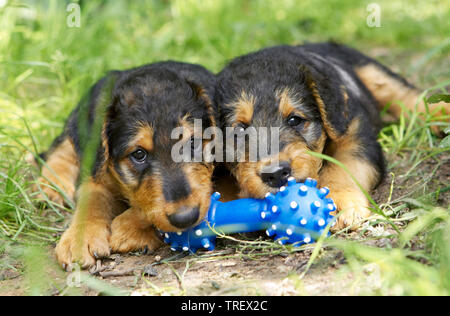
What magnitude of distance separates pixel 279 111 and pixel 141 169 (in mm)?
1013

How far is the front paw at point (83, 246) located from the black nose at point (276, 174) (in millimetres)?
1160

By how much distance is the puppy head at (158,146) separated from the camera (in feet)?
9.57

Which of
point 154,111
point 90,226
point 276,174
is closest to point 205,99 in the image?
point 154,111

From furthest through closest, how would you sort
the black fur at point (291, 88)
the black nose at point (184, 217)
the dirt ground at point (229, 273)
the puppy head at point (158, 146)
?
the black fur at point (291, 88) → the puppy head at point (158, 146) → the black nose at point (184, 217) → the dirt ground at point (229, 273)

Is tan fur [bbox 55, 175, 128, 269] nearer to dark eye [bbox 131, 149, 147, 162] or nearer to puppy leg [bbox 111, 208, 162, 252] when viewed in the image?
puppy leg [bbox 111, 208, 162, 252]

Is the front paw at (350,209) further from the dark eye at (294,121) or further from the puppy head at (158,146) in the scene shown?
the puppy head at (158,146)

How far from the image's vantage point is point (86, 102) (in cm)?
405

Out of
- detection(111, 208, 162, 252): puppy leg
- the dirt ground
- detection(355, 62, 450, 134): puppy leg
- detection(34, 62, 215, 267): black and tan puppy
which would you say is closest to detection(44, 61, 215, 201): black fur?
detection(34, 62, 215, 267): black and tan puppy

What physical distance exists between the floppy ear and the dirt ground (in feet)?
2.31

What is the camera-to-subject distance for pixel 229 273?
2.77m

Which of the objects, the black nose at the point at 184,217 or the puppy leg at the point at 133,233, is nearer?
the black nose at the point at 184,217

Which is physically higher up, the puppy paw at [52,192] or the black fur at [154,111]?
the black fur at [154,111]

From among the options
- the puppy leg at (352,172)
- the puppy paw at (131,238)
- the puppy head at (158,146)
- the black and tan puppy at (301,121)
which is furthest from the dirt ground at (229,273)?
the black and tan puppy at (301,121)

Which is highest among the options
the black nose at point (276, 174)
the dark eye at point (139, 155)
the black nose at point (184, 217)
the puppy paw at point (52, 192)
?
the dark eye at point (139, 155)
